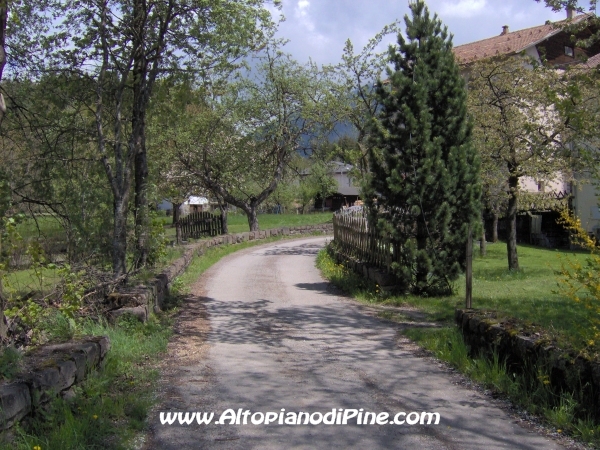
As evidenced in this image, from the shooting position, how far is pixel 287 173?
35875 mm

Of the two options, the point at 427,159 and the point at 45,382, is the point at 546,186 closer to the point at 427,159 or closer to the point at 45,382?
the point at 427,159

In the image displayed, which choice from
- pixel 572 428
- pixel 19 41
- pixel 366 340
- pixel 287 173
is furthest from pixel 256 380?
pixel 287 173

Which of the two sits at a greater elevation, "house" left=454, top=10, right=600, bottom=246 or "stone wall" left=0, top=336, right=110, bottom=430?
"house" left=454, top=10, right=600, bottom=246

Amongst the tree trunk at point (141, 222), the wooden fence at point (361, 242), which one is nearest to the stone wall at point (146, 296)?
the tree trunk at point (141, 222)

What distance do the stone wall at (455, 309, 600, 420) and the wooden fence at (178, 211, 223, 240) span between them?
2874 cm

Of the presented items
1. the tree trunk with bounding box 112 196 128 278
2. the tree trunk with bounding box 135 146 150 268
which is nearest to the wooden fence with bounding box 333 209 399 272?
the tree trunk with bounding box 135 146 150 268

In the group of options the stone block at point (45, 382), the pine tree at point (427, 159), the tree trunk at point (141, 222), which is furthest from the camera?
the tree trunk at point (141, 222)

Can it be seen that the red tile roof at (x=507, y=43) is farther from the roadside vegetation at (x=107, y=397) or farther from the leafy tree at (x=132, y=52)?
the roadside vegetation at (x=107, y=397)

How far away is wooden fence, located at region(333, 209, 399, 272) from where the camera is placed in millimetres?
14336

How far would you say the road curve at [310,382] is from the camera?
17.5ft

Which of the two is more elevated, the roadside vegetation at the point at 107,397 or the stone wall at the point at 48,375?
the stone wall at the point at 48,375

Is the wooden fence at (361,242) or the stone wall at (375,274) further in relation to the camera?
the wooden fence at (361,242)

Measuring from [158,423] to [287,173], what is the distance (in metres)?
30.4

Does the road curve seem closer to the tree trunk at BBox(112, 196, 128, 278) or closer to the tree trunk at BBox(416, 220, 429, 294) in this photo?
the tree trunk at BBox(416, 220, 429, 294)
